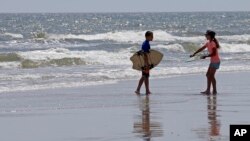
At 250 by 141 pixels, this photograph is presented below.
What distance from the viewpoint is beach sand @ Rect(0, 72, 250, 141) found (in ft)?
38.9

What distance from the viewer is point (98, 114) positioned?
14039 mm

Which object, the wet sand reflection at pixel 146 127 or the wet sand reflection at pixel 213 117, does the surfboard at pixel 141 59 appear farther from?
the wet sand reflection at pixel 146 127

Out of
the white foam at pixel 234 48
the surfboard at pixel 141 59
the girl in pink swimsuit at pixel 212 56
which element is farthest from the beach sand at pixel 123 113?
the white foam at pixel 234 48

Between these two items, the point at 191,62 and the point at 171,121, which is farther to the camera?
the point at 191,62

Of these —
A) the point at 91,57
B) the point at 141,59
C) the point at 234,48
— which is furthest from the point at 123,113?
the point at 234,48

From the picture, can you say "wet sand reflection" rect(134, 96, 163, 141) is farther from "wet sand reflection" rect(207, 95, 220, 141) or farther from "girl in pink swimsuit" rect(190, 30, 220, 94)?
"girl in pink swimsuit" rect(190, 30, 220, 94)

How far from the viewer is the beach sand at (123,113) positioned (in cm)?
1185

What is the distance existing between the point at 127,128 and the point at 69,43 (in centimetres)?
3444

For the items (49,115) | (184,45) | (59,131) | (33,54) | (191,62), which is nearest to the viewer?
(59,131)

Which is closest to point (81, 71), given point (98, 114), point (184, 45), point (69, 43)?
point (98, 114)

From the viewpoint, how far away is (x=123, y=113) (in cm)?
1417

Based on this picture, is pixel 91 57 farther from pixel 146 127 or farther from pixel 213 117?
pixel 146 127

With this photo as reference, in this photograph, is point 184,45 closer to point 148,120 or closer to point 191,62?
point 191,62

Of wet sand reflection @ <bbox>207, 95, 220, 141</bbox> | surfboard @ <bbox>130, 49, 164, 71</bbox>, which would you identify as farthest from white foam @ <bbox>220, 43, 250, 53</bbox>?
wet sand reflection @ <bbox>207, 95, 220, 141</bbox>
